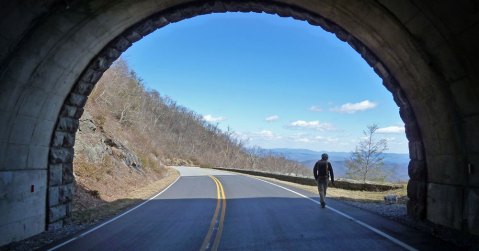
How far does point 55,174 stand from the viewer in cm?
1095

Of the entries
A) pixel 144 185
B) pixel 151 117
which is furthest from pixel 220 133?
pixel 144 185

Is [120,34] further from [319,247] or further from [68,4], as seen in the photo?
[319,247]

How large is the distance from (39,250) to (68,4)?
4671mm

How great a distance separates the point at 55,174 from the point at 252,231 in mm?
5291

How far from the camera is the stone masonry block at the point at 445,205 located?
9000 mm

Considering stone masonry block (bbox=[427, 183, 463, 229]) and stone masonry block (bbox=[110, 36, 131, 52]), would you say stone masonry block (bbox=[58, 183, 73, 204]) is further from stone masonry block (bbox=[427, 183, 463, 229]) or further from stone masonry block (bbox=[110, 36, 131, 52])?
stone masonry block (bbox=[427, 183, 463, 229])

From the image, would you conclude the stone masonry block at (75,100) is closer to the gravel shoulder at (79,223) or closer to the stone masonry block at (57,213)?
the stone masonry block at (57,213)

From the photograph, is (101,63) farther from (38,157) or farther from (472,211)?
(472,211)

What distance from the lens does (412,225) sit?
10.4m

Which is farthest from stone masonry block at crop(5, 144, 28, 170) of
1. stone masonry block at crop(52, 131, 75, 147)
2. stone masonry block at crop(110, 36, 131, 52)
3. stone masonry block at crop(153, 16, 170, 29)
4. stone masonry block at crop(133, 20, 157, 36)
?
stone masonry block at crop(153, 16, 170, 29)

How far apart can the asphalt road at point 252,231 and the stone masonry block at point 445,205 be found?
2.40ft

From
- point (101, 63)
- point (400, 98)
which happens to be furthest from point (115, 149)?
point (400, 98)

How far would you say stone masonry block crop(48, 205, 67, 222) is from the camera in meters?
10.5

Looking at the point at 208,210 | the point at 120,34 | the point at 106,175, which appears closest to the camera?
the point at 120,34
